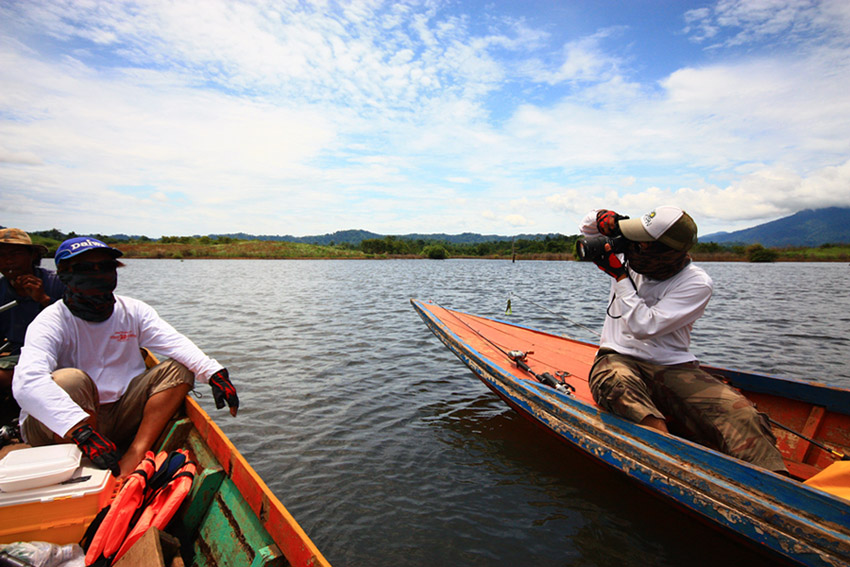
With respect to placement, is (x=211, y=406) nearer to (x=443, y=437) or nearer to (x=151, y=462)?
(x=443, y=437)

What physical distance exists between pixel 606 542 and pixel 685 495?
4.69 ft

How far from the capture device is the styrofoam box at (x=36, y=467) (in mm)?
2514

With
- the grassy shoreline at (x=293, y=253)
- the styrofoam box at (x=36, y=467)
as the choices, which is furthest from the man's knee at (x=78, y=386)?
the grassy shoreline at (x=293, y=253)

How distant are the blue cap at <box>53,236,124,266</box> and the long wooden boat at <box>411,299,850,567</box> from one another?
4.51 m

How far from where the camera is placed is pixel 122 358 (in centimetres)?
380

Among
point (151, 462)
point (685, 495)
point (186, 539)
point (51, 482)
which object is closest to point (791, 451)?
point (685, 495)

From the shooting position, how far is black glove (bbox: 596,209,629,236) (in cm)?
423

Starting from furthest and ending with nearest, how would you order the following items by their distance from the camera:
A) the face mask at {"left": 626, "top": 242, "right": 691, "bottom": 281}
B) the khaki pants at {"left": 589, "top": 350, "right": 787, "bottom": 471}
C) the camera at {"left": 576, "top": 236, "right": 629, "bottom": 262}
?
the camera at {"left": 576, "top": 236, "right": 629, "bottom": 262} < the face mask at {"left": 626, "top": 242, "right": 691, "bottom": 281} < the khaki pants at {"left": 589, "top": 350, "right": 787, "bottom": 471}

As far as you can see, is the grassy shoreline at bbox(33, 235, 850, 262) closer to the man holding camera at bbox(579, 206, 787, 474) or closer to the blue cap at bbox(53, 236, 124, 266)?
the man holding camera at bbox(579, 206, 787, 474)

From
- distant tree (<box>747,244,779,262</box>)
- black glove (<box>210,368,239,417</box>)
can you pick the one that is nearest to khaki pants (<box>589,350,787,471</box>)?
black glove (<box>210,368,239,417</box>)

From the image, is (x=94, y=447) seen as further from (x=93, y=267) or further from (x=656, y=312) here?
(x=656, y=312)

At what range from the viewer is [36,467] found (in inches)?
102

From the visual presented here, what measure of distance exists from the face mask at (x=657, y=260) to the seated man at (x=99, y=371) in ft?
13.1

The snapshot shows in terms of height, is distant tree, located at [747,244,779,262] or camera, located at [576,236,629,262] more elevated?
camera, located at [576,236,629,262]
